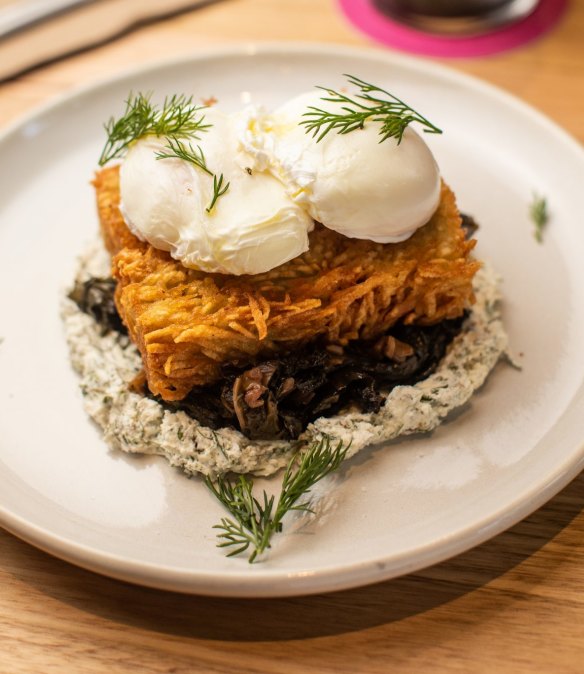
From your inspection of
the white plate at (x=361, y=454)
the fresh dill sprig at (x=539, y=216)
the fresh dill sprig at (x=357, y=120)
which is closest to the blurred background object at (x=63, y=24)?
the white plate at (x=361, y=454)

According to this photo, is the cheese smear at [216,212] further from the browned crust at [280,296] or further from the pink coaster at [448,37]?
the pink coaster at [448,37]

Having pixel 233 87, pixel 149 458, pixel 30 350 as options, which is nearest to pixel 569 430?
pixel 149 458

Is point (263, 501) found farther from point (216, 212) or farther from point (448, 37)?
point (448, 37)

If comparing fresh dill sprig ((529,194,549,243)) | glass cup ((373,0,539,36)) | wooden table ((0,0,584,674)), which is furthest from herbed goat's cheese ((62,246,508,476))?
glass cup ((373,0,539,36))

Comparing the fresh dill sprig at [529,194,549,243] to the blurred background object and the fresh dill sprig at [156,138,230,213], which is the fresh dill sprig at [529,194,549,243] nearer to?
the fresh dill sprig at [156,138,230,213]

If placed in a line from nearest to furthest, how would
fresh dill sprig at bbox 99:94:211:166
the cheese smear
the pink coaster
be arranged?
the cheese smear, fresh dill sprig at bbox 99:94:211:166, the pink coaster

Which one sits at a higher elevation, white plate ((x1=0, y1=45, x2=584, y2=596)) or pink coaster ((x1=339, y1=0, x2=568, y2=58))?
pink coaster ((x1=339, y1=0, x2=568, y2=58))
